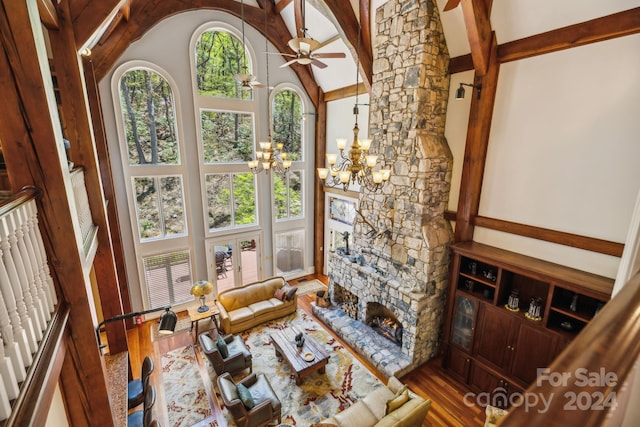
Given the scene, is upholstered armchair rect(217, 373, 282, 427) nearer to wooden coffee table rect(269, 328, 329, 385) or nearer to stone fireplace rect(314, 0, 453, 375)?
wooden coffee table rect(269, 328, 329, 385)

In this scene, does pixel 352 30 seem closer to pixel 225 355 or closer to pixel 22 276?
pixel 22 276

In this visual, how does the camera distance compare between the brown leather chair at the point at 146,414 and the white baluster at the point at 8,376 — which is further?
the brown leather chair at the point at 146,414

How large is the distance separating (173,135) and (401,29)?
17.9 feet

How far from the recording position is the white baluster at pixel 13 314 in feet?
4.66

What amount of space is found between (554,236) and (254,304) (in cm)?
606

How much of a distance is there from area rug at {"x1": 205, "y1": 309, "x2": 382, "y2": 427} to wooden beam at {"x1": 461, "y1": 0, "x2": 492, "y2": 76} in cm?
561

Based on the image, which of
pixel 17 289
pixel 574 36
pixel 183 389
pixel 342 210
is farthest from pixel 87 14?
pixel 342 210

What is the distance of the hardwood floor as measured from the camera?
4.46 metres

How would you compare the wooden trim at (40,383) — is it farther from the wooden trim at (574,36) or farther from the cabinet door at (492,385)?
the wooden trim at (574,36)

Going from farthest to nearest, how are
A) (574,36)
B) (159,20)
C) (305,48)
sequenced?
(159,20)
(574,36)
(305,48)

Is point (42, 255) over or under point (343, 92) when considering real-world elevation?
under

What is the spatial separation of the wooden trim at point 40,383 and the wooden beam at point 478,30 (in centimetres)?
558

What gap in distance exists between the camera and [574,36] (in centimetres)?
358

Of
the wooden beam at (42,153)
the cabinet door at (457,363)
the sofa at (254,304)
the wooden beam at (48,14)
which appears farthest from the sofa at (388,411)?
the wooden beam at (48,14)
